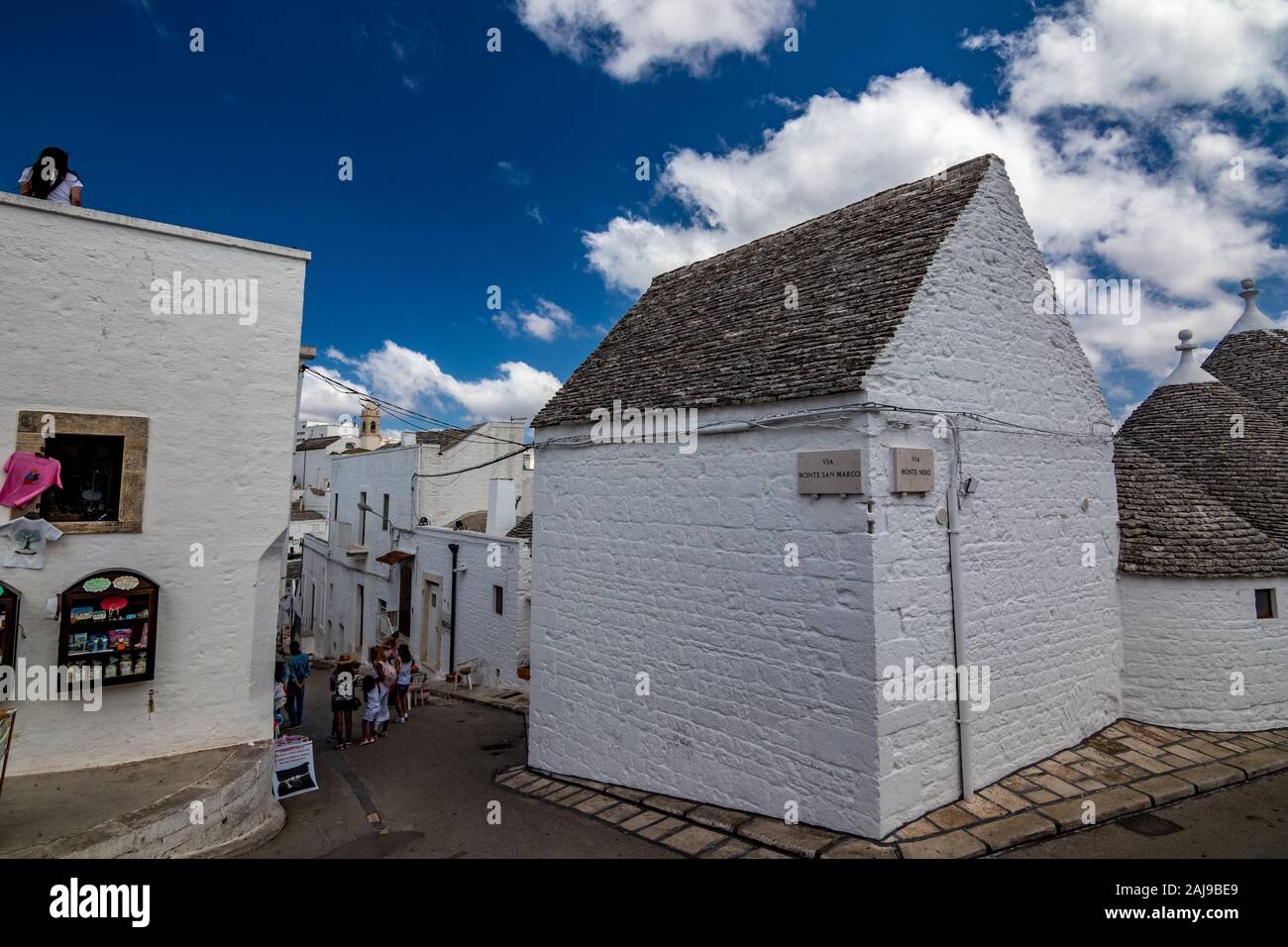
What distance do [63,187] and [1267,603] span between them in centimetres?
1584

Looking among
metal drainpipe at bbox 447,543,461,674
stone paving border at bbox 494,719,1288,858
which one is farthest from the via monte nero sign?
metal drainpipe at bbox 447,543,461,674

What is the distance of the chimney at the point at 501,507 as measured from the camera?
18031 millimetres

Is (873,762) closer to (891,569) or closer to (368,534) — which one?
(891,569)

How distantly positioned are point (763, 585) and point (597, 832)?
317cm

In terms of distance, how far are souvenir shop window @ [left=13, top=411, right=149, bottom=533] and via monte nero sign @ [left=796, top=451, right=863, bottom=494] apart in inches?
277

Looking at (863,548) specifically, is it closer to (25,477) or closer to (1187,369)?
(25,477)

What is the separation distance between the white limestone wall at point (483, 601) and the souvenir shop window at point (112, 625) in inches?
350

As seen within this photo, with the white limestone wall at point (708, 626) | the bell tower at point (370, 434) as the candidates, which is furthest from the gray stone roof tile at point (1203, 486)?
the bell tower at point (370, 434)

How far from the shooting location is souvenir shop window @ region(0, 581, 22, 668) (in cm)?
643

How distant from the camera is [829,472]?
634cm

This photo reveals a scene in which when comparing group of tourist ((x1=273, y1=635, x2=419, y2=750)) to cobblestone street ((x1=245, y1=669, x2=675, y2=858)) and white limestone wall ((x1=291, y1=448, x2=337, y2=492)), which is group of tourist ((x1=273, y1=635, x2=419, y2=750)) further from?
white limestone wall ((x1=291, y1=448, x2=337, y2=492))

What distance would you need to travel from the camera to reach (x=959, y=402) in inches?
278

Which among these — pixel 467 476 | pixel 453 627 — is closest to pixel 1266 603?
pixel 453 627
